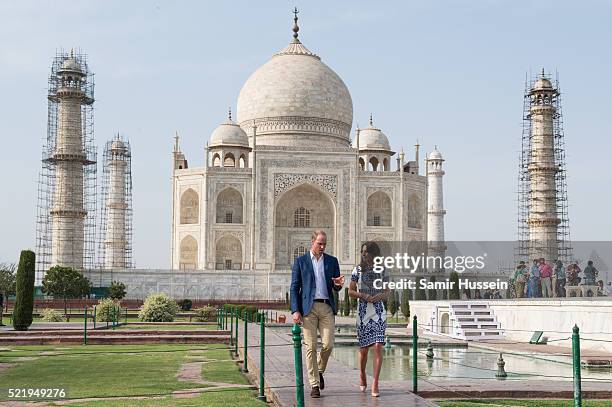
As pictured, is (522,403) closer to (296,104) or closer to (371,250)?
(371,250)

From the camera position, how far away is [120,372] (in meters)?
8.50

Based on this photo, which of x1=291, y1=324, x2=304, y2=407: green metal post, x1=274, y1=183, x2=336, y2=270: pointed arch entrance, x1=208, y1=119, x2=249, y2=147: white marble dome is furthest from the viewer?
x1=208, y1=119, x2=249, y2=147: white marble dome

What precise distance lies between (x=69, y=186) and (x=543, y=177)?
1849cm

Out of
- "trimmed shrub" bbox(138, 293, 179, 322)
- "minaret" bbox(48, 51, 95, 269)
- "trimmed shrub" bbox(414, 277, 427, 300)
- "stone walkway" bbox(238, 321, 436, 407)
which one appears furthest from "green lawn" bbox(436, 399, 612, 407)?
"minaret" bbox(48, 51, 95, 269)

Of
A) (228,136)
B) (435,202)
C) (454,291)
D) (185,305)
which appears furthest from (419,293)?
(435,202)

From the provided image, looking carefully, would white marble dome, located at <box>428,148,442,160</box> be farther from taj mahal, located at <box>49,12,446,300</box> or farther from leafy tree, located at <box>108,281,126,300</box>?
leafy tree, located at <box>108,281,126,300</box>

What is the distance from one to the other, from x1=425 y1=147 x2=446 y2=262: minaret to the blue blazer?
3709 cm

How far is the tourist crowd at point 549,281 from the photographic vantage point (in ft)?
59.0

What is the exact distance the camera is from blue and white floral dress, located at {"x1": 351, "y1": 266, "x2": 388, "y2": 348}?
20.4ft

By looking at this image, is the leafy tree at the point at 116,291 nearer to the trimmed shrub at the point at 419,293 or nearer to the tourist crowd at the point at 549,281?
the trimmed shrub at the point at 419,293

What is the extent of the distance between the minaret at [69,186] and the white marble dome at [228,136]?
5629 millimetres

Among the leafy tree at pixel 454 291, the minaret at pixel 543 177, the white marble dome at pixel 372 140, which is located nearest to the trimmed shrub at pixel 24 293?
the leafy tree at pixel 454 291

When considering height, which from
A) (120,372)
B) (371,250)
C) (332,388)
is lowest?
(120,372)

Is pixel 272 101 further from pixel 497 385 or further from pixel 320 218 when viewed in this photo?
pixel 497 385
